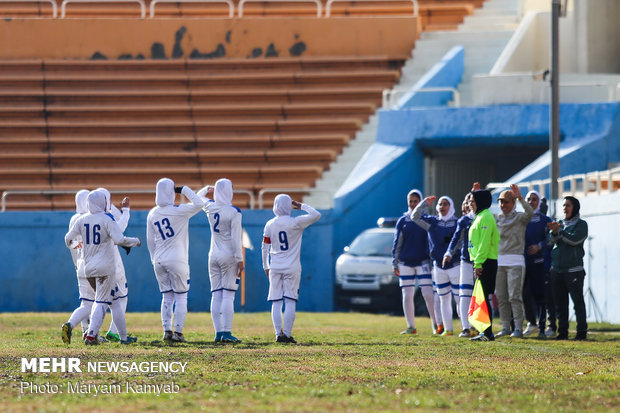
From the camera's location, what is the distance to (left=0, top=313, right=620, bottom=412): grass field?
9141 millimetres

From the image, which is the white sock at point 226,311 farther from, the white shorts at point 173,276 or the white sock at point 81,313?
the white sock at point 81,313

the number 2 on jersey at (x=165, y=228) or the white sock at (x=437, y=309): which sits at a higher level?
the number 2 on jersey at (x=165, y=228)

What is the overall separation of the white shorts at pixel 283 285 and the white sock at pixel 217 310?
2.39 feet

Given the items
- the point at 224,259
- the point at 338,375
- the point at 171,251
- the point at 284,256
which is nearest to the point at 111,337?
the point at 171,251

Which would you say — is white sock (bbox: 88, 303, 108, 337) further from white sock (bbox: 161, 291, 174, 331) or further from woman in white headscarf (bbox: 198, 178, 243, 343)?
woman in white headscarf (bbox: 198, 178, 243, 343)

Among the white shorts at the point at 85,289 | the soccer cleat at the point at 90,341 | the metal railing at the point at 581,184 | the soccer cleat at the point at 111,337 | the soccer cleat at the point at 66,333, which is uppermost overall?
the metal railing at the point at 581,184

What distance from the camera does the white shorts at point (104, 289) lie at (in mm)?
15477

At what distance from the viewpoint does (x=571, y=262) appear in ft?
57.5

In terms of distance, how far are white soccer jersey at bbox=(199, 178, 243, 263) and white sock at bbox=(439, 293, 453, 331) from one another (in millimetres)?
3588

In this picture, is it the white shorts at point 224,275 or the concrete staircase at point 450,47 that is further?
the concrete staircase at point 450,47

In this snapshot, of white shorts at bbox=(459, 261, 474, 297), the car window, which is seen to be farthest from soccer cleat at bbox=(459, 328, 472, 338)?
the car window

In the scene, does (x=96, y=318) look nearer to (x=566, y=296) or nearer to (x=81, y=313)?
(x=81, y=313)

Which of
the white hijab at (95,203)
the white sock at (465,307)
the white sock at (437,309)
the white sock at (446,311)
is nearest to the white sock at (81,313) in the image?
the white hijab at (95,203)

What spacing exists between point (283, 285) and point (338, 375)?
566cm
